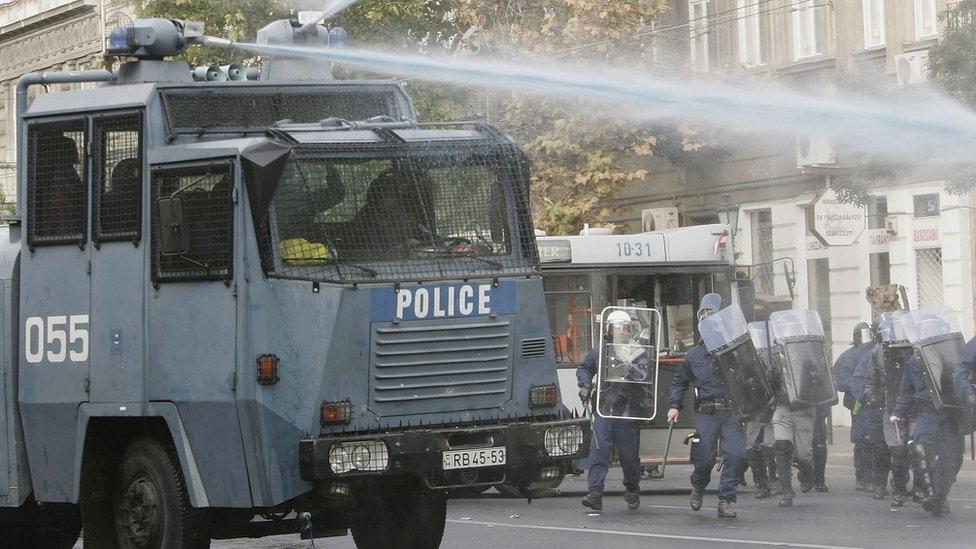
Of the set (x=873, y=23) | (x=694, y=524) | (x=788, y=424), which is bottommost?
(x=694, y=524)

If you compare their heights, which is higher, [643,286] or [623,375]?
[643,286]

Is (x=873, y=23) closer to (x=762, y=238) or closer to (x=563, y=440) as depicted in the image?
(x=762, y=238)

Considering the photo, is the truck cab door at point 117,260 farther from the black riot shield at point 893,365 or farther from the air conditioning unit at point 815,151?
the air conditioning unit at point 815,151

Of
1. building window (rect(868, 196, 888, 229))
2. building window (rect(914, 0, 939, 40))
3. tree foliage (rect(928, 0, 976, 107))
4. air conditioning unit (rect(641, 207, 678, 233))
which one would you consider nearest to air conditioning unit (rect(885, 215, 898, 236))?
building window (rect(868, 196, 888, 229))

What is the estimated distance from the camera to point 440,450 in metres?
10.4

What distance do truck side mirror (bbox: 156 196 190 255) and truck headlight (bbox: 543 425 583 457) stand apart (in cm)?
231

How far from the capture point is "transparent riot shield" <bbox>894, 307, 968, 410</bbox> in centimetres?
1553

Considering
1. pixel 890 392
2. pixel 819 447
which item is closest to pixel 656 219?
pixel 819 447

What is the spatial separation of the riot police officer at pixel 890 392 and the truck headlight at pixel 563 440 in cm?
619

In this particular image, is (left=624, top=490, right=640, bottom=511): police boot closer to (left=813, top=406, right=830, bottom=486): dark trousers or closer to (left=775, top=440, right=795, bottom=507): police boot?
(left=775, top=440, right=795, bottom=507): police boot

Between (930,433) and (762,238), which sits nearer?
(930,433)

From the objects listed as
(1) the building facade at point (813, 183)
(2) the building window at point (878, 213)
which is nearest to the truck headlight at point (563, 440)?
(1) the building facade at point (813, 183)

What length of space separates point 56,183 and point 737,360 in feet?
23.1

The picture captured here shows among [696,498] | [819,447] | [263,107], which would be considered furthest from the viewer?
[819,447]
